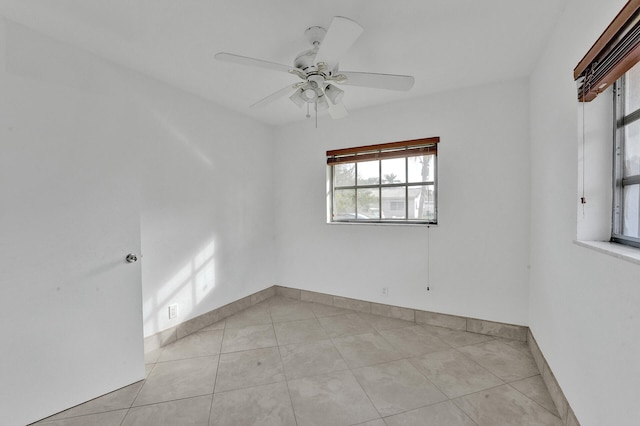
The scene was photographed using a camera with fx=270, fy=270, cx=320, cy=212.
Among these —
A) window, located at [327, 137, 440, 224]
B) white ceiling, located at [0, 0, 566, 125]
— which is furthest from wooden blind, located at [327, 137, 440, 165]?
white ceiling, located at [0, 0, 566, 125]

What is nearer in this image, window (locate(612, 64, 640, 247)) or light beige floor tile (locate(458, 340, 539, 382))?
window (locate(612, 64, 640, 247))

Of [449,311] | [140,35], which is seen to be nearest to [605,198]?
[449,311]

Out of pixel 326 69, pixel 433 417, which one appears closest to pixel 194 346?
pixel 433 417

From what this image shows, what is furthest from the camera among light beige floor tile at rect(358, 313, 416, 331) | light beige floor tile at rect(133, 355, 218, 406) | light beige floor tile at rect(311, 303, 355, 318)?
light beige floor tile at rect(311, 303, 355, 318)

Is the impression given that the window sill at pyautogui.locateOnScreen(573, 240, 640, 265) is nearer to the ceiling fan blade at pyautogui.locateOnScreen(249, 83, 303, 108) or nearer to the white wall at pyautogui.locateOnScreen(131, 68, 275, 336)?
the ceiling fan blade at pyautogui.locateOnScreen(249, 83, 303, 108)

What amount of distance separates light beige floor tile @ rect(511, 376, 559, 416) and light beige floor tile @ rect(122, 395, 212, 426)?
202cm

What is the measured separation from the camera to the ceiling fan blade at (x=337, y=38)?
1225 millimetres

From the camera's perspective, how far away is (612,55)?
3.66 feet

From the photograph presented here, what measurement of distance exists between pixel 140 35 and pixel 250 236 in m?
2.22

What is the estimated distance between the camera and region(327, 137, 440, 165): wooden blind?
2.79m

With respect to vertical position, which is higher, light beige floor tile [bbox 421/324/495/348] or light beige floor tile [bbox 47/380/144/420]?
light beige floor tile [bbox 421/324/495/348]

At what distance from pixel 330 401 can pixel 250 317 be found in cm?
157

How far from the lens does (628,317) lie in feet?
3.30

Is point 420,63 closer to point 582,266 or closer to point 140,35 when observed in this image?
point 582,266
